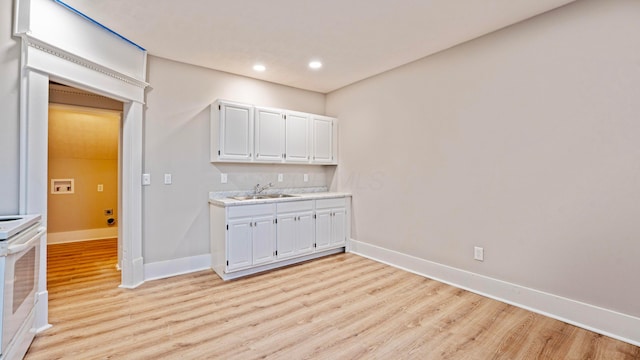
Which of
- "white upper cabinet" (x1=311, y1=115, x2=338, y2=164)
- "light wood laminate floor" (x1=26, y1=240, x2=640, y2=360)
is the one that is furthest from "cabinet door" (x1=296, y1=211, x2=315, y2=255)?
"white upper cabinet" (x1=311, y1=115, x2=338, y2=164)

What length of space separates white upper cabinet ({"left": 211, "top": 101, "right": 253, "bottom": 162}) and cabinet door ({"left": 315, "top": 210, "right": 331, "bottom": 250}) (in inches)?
48.1

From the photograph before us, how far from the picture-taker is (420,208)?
3422 millimetres

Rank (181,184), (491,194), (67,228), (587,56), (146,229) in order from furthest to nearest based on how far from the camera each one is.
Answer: (67,228), (181,184), (146,229), (491,194), (587,56)

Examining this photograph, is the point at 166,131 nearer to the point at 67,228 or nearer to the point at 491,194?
the point at 67,228

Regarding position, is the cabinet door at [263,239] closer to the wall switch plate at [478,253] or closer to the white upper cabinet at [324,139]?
the white upper cabinet at [324,139]

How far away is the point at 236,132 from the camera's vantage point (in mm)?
3578

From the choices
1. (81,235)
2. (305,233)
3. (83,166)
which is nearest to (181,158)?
(305,233)

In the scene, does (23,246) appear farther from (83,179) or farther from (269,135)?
(83,179)

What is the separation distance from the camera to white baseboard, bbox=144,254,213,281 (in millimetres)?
3202

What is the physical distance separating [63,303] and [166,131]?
6.20ft

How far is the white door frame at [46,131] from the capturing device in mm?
2086

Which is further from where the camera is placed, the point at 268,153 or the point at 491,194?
the point at 268,153

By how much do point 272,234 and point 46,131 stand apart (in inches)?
88.4

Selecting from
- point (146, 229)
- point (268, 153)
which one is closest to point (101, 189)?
point (146, 229)
